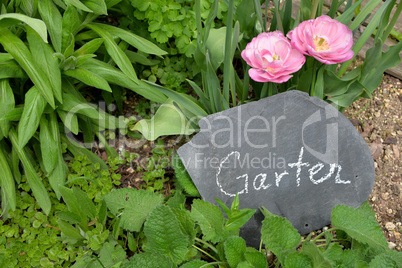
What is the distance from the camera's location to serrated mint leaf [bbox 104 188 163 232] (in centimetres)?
155

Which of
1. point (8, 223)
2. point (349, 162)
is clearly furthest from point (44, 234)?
point (349, 162)

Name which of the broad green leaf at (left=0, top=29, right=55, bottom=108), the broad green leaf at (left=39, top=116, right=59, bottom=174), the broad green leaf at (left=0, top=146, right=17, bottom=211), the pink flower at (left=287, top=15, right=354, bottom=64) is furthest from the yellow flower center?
the broad green leaf at (left=0, top=146, right=17, bottom=211)

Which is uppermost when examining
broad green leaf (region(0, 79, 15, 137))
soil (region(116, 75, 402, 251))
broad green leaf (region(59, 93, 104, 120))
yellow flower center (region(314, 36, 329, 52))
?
yellow flower center (region(314, 36, 329, 52))

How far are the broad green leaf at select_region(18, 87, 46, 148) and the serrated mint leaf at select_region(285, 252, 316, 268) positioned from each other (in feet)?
3.44

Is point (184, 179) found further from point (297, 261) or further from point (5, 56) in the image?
point (5, 56)

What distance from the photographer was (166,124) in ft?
5.53

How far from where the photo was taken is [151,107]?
2.08 meters

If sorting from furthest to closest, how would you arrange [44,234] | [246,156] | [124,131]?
[124,131]
[44,234]
[246,156]

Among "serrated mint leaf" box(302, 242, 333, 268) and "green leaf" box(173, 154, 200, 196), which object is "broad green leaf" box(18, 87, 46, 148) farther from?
"serrated mint leaf" box(302, 242, 333, 268)

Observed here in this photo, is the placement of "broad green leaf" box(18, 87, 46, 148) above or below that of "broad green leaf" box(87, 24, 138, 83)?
below

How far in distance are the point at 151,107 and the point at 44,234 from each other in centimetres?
80

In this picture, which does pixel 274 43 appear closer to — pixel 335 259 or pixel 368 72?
pixel 368 72

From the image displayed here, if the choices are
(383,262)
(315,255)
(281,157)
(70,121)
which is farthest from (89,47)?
(383,262)

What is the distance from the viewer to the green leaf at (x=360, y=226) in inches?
53.5
